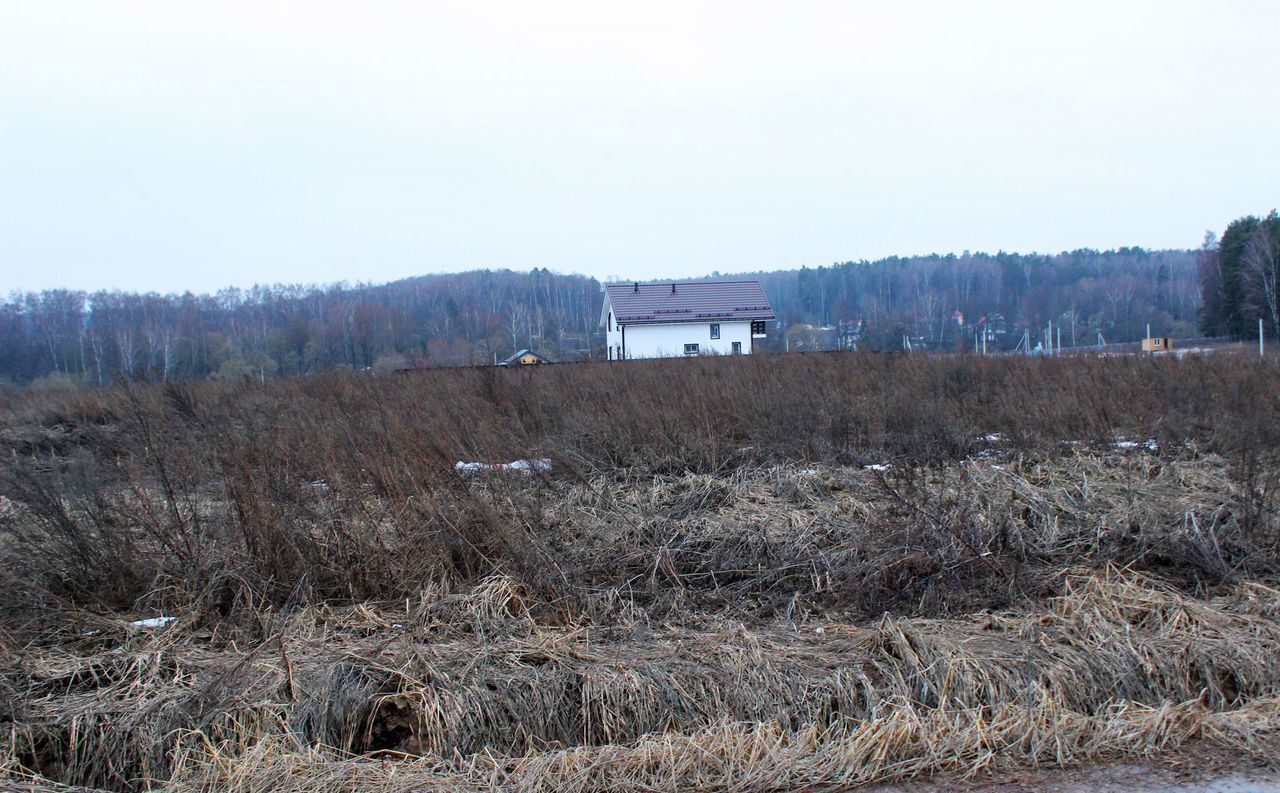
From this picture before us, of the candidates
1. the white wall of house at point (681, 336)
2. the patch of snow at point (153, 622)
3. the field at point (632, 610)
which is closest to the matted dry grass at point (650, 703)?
the field at point (632, 610)

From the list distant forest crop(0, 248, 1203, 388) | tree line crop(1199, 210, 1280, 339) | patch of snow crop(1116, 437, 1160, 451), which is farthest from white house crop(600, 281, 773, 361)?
patch of snow crop(1116, 437, 1160, 451)

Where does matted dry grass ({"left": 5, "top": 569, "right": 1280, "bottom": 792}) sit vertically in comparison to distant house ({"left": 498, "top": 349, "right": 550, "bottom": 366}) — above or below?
below

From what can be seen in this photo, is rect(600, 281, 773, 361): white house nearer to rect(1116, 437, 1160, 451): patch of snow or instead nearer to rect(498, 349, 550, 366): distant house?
rect(498, 349, 550, 366): distant house

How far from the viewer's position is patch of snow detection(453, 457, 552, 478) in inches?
250

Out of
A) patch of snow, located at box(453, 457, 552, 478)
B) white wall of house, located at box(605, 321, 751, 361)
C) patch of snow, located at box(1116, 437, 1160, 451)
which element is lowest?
patch of snow, located at box(1116, 437, 1160, 451)

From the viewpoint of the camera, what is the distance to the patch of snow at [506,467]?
635 centimetres

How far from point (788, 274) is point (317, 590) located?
119891 mm

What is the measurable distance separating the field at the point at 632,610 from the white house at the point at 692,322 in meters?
30.5

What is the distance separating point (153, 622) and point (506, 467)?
2.89m

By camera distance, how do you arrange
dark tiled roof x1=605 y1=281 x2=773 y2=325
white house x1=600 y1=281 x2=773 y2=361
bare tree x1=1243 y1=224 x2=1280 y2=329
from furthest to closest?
1. bare tree x1=1243 y1=224 x2=1280 y2=329
2. dark tiled roof x1=605 y1=281 x2=773 y2=325
3. white house x1=600 y1=281 x2=773 y2=361

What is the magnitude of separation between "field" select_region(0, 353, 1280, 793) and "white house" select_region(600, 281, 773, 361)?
30.5 m

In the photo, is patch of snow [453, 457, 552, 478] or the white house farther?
the white house

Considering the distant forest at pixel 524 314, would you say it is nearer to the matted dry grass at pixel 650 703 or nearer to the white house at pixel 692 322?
the white house at pixel 692 322

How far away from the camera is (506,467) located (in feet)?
22.2
